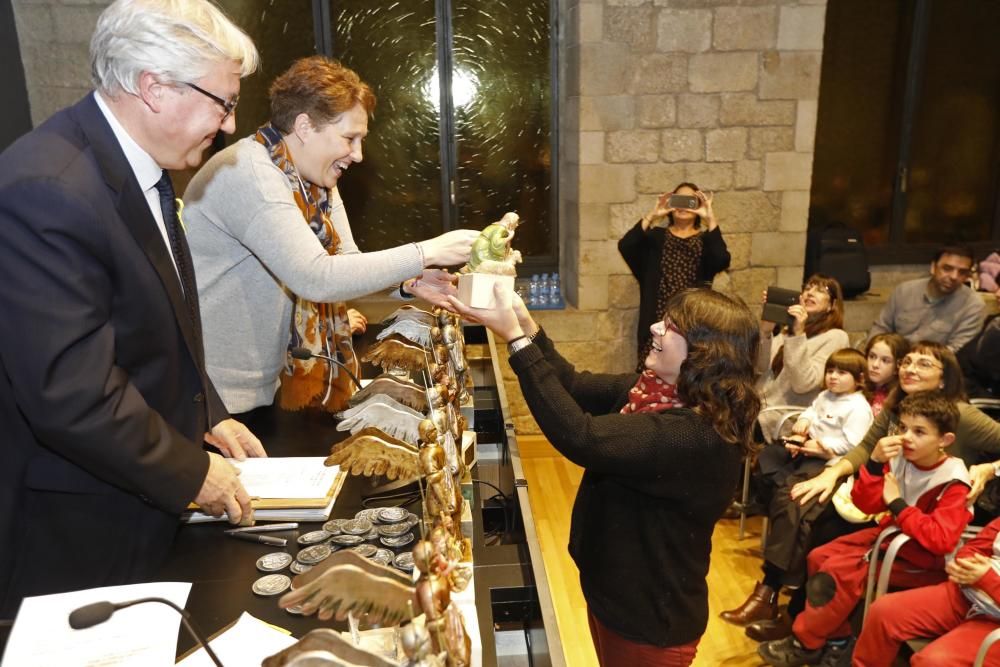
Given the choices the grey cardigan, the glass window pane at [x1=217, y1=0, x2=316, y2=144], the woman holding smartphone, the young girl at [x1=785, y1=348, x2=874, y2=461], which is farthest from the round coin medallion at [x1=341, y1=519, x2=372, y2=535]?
the glass window pane at [x1=217, y1=0, x2=316, y2=144]

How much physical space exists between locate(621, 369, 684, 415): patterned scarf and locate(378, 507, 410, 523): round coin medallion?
0.59 metres

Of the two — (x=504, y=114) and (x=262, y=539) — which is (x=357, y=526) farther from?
(x=504, y=114)

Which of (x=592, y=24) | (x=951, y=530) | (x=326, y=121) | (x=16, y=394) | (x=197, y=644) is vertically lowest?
(x=951, y=530)

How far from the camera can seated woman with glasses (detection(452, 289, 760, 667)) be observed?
1720 millimetres

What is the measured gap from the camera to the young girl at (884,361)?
3.37m

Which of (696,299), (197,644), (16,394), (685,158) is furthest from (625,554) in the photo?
(685,158)

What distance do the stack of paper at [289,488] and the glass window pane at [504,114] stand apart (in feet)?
13.2

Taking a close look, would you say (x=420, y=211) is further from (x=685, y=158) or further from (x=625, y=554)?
(x=625, y=554)

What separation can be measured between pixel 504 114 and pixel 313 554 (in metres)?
4.50

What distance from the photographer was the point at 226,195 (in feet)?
6.50

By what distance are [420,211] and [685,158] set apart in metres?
1.87

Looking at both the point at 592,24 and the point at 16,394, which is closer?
the point at 16,394

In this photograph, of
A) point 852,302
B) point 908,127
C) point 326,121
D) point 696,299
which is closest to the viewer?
point 696,299

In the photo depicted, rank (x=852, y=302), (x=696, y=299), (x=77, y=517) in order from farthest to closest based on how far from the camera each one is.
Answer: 1. (x=852, y=302)
2. (x=696, y=299)
3. (x=77, y=517)
